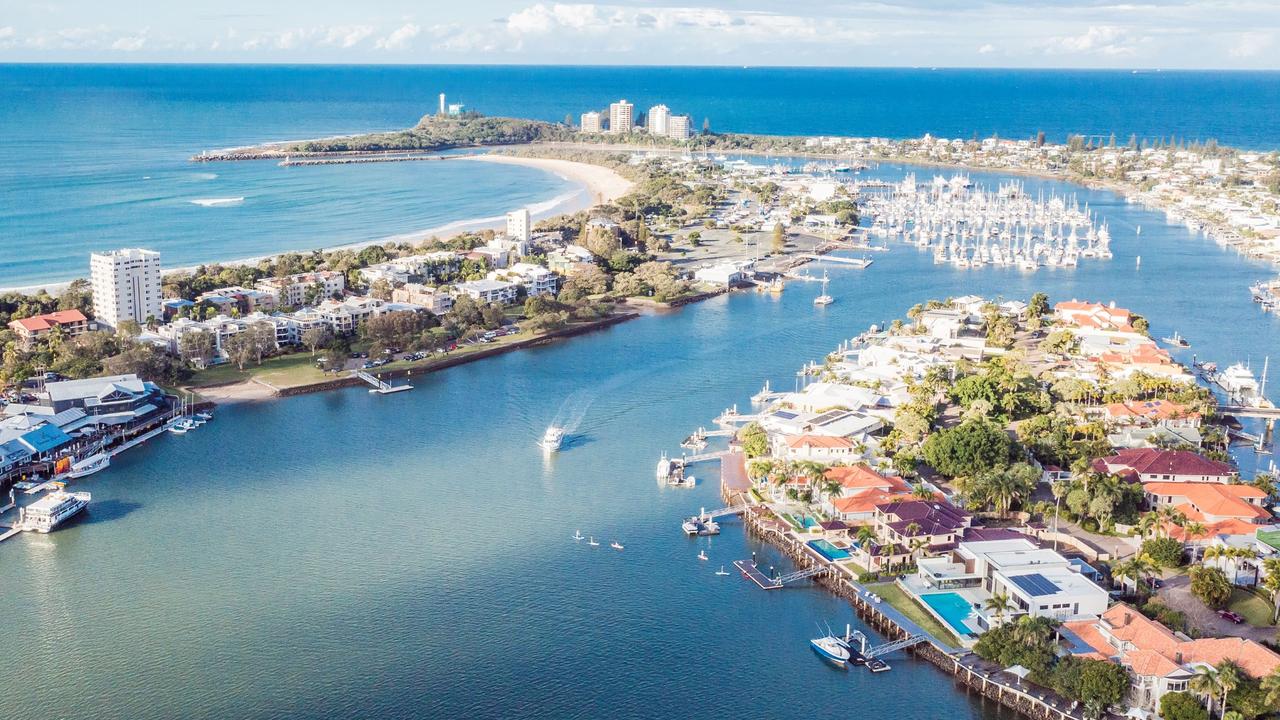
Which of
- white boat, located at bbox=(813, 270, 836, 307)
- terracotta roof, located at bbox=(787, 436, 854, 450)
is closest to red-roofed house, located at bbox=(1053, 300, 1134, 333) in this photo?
white boat, located at bbox=(813, 270, 836, 307)

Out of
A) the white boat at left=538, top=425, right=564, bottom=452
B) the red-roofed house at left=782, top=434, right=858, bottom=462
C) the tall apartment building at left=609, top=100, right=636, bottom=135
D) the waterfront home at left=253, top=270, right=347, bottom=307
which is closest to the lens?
the red-roofed house at left=782, top=434, right=858, bottom=462

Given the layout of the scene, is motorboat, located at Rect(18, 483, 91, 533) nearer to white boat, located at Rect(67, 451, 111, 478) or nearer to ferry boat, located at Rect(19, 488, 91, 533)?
ferry boat, located at Rect(19, 488, 91, 533)

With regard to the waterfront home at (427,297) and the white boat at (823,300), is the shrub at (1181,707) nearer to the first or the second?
the waterfront home at (427,297)

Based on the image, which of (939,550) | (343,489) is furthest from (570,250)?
(939,550)

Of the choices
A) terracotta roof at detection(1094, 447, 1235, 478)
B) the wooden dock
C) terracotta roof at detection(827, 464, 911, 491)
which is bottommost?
the wooden dock

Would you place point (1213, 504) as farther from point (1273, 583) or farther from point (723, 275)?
A: point (723, 275)

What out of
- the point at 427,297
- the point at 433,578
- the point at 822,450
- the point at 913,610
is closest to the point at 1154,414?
the point at 822,450

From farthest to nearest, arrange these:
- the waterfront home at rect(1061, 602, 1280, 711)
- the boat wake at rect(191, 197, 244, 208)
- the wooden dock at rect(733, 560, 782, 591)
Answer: the boat wake at rect(191, 197, 244, 208) < the wooden dock at rect(733, 560, 782, 591) < the waterfront home at rect(1061, 602, 1280, 711)
